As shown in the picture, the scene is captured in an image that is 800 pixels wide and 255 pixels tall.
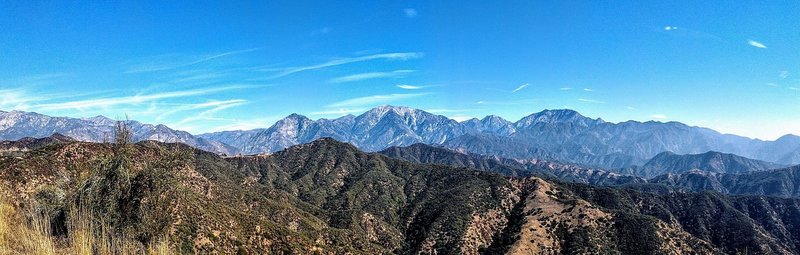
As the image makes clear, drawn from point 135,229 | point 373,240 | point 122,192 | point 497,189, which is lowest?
point 373,240

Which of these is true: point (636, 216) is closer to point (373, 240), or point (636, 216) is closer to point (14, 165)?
point (373, 240)

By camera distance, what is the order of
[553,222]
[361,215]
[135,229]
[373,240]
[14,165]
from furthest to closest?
[361,215]
[373,240]
[553,222]
[14,165]
[135,229]

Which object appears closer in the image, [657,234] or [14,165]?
[14,165]

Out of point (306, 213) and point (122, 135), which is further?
point (306, 213)

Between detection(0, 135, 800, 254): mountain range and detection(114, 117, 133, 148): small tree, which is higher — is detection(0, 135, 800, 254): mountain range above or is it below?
below

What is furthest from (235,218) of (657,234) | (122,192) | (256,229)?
(657,234)

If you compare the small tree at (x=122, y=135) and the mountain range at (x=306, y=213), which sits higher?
the small tree at (x=122, y=135)

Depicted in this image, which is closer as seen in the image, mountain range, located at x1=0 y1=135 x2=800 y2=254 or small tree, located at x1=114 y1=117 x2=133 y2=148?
mountain range, located at x1=0 y1=135 x2=800 y2=254

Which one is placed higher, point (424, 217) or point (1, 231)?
point (1, 231)

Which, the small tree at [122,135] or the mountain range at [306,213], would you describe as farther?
the small tree at [122,135]

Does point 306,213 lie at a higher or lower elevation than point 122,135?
lower

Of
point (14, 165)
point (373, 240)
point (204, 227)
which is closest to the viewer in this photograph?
point (204, 227)
